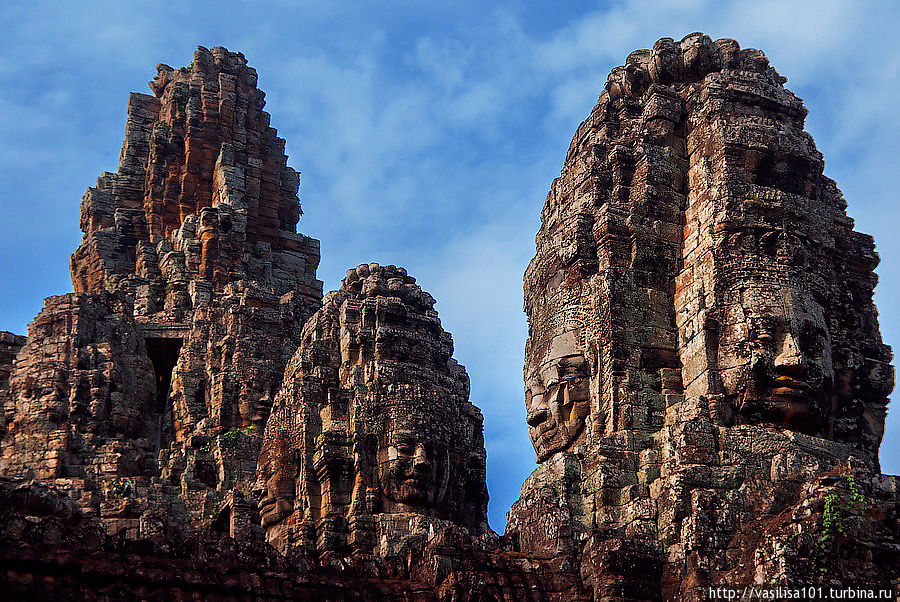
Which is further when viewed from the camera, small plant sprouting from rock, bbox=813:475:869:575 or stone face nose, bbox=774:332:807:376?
stone face nose, bbox=774:332:807:376

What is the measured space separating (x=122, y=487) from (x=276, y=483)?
354 inches

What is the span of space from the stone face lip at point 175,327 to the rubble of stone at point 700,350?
362 inches

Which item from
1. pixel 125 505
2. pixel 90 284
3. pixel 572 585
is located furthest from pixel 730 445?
pixel 90 284

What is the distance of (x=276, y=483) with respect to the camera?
33.2 m

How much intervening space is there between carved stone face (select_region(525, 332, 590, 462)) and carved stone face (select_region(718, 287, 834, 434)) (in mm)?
2478

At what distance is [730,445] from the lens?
23.8 meters

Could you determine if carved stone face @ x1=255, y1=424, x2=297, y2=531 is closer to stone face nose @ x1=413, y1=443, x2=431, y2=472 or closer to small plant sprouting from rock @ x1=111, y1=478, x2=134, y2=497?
stone face nose @ x1=413, y1=443, x2=431, y2=472

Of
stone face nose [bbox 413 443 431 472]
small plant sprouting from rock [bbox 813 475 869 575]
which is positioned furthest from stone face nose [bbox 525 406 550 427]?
small plant sprouting from rock [bbox 813 475 869 575]

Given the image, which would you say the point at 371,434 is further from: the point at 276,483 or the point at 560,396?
the point at 560,396

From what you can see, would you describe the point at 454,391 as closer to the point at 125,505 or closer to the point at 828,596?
the point at 125,505

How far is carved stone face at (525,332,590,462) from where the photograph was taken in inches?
1017

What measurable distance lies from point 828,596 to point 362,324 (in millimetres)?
15327

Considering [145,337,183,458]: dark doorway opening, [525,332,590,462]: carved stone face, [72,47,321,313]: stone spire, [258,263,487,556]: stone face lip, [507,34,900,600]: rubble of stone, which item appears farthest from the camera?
[72,47,321,313]: stone spire

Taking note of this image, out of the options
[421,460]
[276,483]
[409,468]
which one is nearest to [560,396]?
[421,460]
